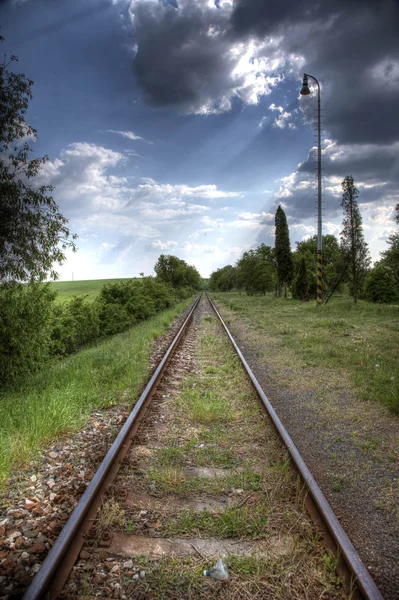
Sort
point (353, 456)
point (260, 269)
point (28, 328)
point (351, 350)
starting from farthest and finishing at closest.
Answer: point (260, 269)
point (351, 350)
point (28, 328)
point (353, 456)

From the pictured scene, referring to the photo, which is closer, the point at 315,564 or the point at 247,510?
the point at 315,564

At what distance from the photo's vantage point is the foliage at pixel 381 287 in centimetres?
3229

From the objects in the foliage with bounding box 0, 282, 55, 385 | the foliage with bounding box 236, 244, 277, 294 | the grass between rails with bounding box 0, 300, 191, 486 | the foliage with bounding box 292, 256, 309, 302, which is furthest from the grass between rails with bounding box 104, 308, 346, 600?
the foliage with bounding box 236, 244, 277, 294

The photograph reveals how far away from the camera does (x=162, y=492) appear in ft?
11.0

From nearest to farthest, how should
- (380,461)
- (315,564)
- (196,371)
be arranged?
(315,564) → (380,461) → (196,371)

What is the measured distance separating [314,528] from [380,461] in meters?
1.68

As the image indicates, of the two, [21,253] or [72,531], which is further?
[21,253]

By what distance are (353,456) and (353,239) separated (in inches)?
849

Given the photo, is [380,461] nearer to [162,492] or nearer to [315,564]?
[315,564]

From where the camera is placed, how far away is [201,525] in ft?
9.36

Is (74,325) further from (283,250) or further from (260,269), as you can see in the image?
(260,269)

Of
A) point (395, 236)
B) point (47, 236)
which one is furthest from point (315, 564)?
point (395, 236)

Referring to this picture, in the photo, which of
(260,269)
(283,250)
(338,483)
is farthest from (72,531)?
(260,269)

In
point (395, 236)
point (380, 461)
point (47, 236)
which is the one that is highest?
point (395, 236)
